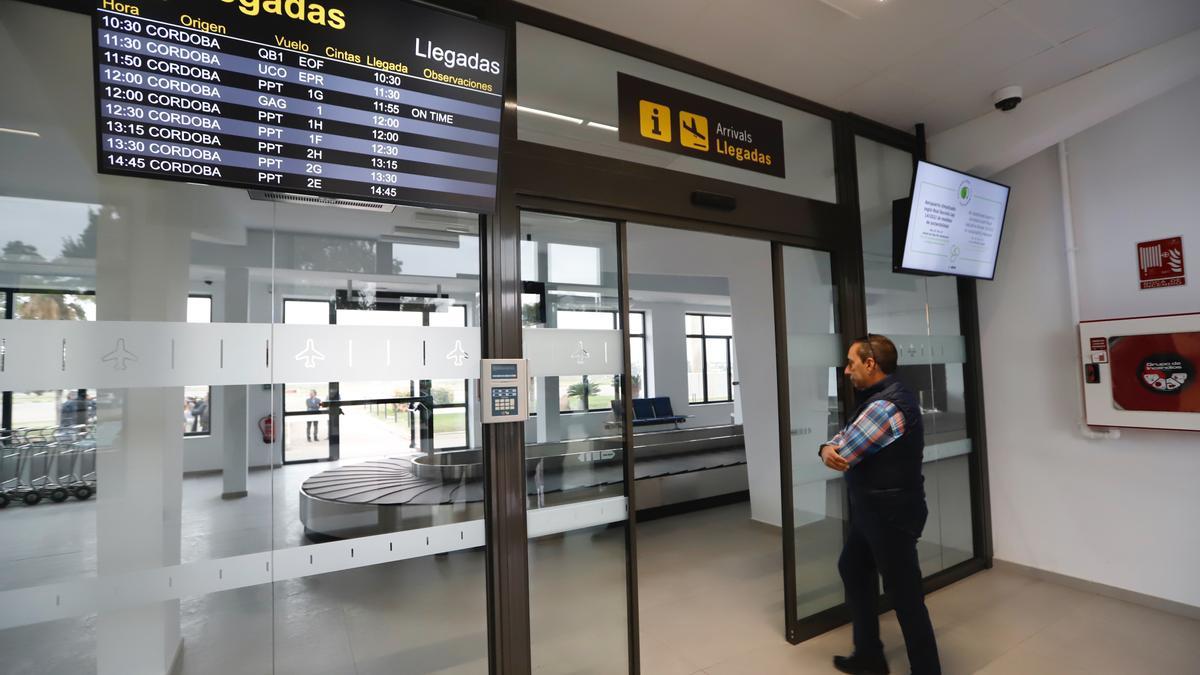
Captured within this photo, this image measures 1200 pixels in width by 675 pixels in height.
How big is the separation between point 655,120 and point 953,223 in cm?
237

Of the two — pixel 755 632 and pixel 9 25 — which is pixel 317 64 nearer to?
pixel 9 25

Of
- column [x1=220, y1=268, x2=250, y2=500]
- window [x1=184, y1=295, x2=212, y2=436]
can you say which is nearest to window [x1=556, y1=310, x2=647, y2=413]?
column [x1=220, y1=268, x2=250, y2=500]

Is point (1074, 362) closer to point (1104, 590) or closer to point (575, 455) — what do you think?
point (1104, 590)

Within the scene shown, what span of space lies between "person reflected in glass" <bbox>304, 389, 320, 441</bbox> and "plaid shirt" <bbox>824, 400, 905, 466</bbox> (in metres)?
2.39

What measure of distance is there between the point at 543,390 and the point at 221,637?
1466 mm

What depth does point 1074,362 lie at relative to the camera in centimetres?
405

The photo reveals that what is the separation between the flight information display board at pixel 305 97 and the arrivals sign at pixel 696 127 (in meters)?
0.96

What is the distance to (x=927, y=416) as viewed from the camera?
427 centimetres

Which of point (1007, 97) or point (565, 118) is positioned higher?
point (1007, 97)

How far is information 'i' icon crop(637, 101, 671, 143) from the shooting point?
9.71 ft

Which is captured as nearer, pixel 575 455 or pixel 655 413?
pixel 575 455

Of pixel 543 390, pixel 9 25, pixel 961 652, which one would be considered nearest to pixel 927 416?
pixel 961 652

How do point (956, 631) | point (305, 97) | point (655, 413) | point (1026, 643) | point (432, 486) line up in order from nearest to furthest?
point (305, 97) < point (432, 486) < point (1026, 643) < point (956, 631) < point (655, 413)

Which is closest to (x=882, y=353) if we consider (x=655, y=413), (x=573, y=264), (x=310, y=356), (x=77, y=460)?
(x=573, y=264)
